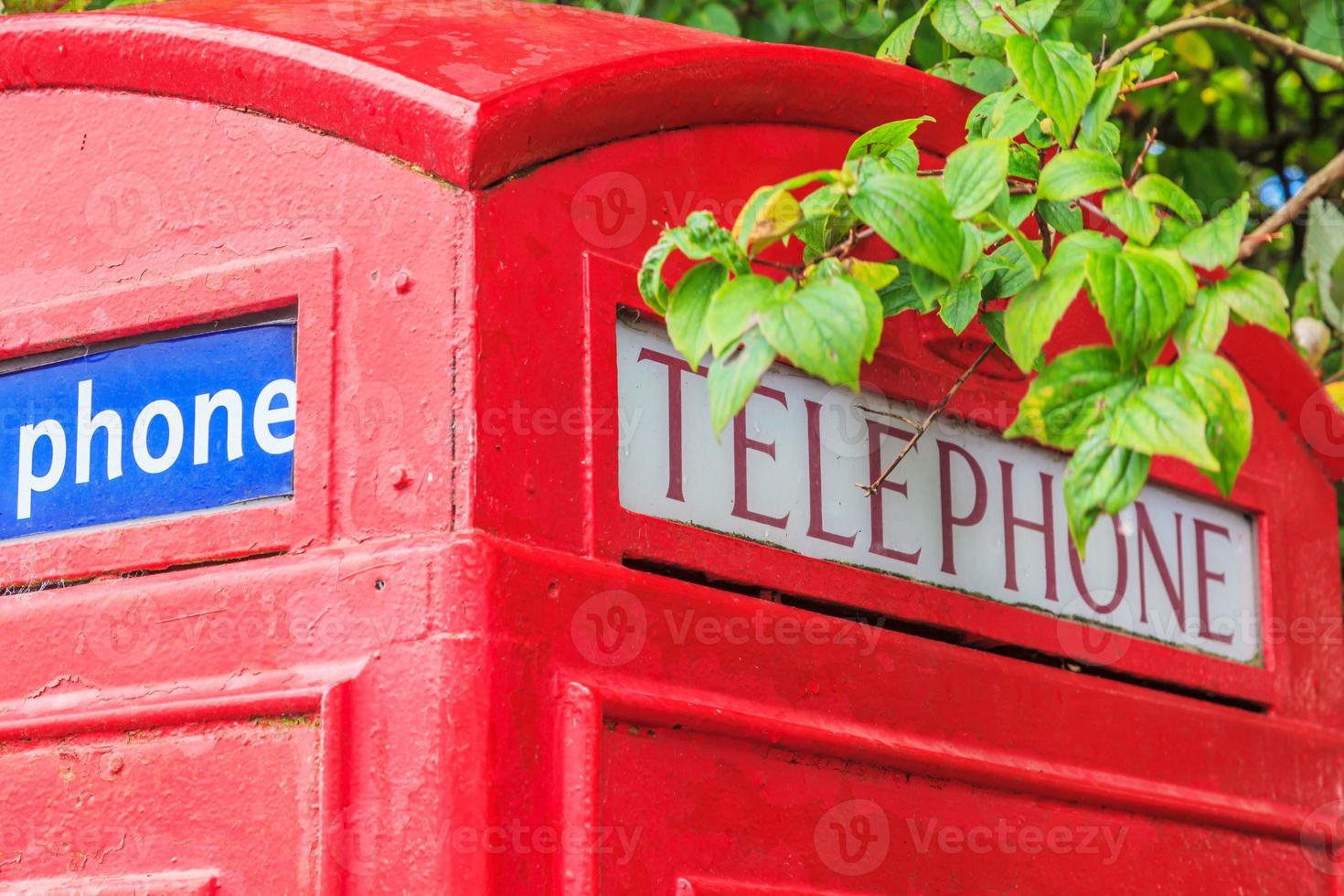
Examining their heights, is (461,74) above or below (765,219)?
above

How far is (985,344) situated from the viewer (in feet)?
6.70

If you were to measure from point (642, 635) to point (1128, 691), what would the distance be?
82 centimetres

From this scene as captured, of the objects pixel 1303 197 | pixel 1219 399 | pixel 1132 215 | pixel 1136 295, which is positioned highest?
pixel 1303 197

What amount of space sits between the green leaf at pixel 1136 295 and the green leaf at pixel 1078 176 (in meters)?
0.12

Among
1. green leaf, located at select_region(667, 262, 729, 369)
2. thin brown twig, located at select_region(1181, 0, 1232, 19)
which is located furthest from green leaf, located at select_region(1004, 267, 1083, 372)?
thin brown twig, located at select_region(1181, 0, 1232, 19)

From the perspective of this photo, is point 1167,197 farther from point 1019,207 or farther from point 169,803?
point 169,803

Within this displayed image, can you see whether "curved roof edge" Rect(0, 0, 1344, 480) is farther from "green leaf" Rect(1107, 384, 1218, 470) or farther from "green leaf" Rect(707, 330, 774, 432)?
"green leaf" Rect(1107, 384, 1218, 470)

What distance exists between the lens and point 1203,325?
163cm

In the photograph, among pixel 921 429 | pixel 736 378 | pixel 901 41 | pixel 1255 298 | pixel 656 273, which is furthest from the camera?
pixel 901 41

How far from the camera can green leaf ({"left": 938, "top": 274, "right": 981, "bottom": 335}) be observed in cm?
180

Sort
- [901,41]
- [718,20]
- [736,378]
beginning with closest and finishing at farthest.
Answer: [736,378] → [901,41] → [718,20]

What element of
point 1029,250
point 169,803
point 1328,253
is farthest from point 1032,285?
point 1328,253

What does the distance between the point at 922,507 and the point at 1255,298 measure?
458mm

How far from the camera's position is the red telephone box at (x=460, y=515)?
1483 mm
